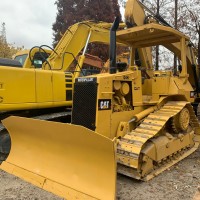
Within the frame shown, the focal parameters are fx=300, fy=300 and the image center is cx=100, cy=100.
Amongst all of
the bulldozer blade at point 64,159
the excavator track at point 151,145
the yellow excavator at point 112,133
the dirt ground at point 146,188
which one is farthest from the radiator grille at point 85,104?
the dirt ground at point 146,188

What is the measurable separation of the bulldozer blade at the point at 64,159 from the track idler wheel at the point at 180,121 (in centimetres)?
222

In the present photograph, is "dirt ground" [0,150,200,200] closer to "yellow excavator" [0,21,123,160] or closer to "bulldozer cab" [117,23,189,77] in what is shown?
"yellow excavator" [0,21,123,160]

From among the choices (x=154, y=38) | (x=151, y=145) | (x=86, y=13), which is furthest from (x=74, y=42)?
(x=86, y=13)

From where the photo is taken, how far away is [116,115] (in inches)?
201

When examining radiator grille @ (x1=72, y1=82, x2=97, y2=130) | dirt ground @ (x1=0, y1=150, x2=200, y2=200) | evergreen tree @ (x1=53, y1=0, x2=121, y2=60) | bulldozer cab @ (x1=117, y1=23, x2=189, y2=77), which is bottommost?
dirt ground @ (x1=0, y1=150, x2=200, y2=200)

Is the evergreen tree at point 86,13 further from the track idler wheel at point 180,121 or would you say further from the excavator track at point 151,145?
the excavator track at point 151,145

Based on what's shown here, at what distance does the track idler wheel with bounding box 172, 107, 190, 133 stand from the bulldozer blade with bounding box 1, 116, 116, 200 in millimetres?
2223

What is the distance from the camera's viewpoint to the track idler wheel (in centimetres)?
551

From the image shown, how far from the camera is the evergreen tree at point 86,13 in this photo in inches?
1003

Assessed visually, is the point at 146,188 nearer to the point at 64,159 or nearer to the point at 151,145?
the point at 151,145

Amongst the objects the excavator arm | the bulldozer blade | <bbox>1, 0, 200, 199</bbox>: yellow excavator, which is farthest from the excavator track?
the excavator arm

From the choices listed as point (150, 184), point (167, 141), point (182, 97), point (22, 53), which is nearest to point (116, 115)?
point (167, 141)

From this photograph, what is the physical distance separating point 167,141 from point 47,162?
204 centimetres

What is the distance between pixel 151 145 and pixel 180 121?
3.73ft
